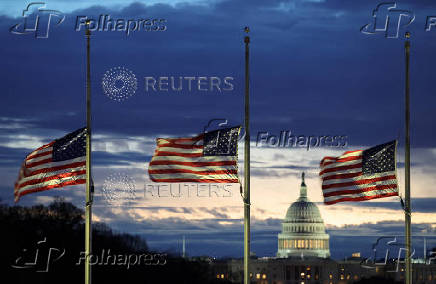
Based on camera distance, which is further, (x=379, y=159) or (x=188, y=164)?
(x=379, y=159)

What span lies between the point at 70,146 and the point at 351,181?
10.9 metres

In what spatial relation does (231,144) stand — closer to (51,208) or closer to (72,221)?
(72,221)

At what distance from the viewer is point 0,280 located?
8119 centimetres

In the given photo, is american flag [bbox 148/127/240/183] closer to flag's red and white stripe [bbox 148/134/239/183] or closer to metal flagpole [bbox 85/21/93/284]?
flag's red and white stripe [bbox 148/134/239/183]

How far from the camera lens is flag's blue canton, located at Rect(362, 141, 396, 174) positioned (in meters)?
48.2

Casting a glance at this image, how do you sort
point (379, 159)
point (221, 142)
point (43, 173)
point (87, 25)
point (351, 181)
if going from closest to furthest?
point (43, 173)
point (221, 142)
point (351, 181)
point (379, 159)
point (87, 25)

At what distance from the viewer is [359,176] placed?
48.1 metres

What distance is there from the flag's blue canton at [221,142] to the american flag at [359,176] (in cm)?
357

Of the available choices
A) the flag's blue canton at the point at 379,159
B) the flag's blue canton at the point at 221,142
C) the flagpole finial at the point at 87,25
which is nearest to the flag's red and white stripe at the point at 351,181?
the flag's blue canton at the point at 379,159

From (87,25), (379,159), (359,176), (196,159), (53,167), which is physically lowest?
(359,176)

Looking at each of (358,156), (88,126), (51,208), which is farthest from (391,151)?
(51,208)

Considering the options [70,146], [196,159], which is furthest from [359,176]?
[70,146]

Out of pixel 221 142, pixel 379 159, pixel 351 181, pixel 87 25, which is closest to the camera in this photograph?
pixel 221 142

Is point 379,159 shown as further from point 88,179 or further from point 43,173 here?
point 43,173
